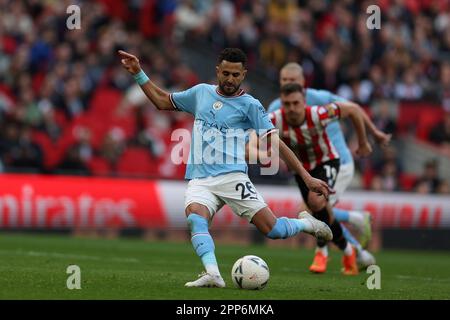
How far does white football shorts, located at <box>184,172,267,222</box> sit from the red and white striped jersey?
302 cm

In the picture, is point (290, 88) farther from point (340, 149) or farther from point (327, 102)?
point (340, 149)

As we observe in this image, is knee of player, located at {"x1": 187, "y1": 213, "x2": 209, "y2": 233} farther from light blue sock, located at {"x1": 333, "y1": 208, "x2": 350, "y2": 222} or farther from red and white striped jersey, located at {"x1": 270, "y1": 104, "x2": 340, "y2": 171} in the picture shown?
light blue sock, located at {"x1": 333, "y1": 208, "x2": 350, "y2": 222}

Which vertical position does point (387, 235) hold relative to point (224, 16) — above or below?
below

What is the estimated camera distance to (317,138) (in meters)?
13.1

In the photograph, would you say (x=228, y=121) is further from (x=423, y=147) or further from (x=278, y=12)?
(x=278, y=12)

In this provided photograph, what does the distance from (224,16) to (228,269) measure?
44.1ft

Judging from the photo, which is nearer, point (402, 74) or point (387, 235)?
point (387, 235)

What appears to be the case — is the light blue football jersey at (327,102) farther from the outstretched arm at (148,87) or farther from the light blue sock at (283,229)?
the light blue sock at (283,229)

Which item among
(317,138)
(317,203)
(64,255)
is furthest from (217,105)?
(64,255)

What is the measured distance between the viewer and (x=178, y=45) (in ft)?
82.5

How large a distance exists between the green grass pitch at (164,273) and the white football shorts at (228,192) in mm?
784

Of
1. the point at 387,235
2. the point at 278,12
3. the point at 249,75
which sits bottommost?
the point at 387,235

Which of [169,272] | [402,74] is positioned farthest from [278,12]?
[169,272]

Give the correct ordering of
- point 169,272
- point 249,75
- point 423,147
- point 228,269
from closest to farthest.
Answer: point 169,272 → point 228,269 → point 423,147 → point 249,75
